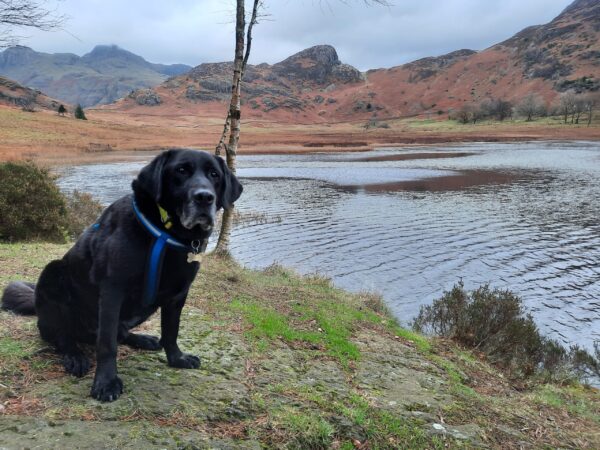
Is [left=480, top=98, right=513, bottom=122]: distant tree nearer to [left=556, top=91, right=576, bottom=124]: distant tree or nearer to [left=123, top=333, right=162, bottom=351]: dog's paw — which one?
→ [left=556, top=91, right=576, bottom=124]: distant tree

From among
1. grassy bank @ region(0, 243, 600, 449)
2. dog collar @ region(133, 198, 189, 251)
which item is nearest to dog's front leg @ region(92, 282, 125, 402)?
grassy bank @ region(0, 243, 600, 449)

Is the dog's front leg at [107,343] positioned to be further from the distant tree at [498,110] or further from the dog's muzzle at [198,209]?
the distant tree at [498,110]

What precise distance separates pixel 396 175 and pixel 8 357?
130ft

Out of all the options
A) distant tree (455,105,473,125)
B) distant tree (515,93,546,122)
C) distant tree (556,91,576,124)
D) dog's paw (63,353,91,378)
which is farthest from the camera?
distant tree (455,105,473,125)

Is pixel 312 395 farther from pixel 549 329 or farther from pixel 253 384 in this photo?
pixel 549 329

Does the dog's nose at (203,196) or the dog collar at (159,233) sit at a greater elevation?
the dog's nose at (203,196)

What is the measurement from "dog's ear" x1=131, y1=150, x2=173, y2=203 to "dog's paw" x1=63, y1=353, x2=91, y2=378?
1.59 meters

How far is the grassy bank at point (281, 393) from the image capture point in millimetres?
3457

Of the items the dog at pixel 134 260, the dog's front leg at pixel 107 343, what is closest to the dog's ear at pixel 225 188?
the dog at pixel 134 260

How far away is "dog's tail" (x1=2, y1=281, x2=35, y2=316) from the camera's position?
4.89 meters

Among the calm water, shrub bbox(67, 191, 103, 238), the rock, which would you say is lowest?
the calm water

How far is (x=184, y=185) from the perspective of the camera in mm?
3555

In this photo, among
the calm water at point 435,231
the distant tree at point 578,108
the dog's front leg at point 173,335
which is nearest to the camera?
the dog's front leg at point 173,335

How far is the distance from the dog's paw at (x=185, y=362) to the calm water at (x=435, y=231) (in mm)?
8071
